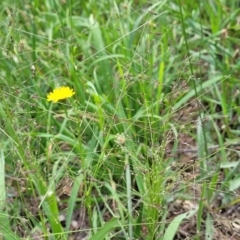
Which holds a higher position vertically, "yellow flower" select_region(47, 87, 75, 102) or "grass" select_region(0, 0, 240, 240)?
"yellow flower" select_region(47, 87, 75, 102)

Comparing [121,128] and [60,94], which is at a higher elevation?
[60,94]

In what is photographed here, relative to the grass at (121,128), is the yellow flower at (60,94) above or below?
above

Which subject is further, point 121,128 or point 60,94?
point 121,128

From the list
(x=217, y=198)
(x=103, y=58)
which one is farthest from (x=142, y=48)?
(x=217, y=198)

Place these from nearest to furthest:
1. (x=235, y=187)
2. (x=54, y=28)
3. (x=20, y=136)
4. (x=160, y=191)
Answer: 1. (x=160, y=191)
2. (x=20, y=136)
3. (x=235, y=187)
4. (x=54, y=28)

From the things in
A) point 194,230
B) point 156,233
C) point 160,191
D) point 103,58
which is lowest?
point 194,230

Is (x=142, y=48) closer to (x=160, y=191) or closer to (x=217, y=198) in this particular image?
(x=217, y=198)

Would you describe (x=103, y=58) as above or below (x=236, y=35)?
above

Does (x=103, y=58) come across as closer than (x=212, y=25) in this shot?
Yes
